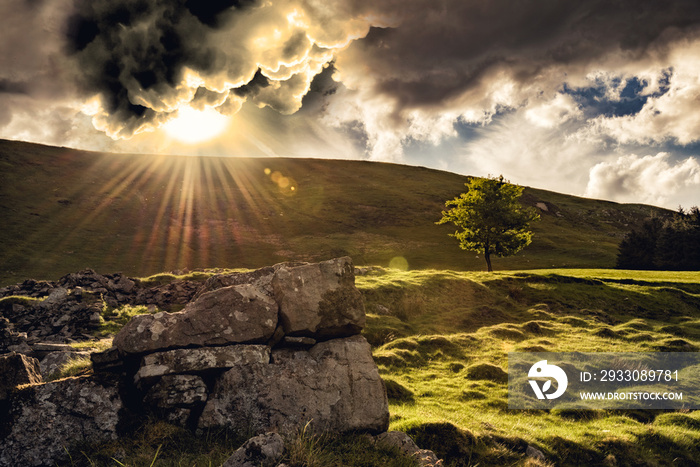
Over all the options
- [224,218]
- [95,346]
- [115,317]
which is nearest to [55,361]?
[95,346]

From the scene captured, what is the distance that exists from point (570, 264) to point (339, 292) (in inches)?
2985

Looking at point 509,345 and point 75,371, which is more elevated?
point 75,371

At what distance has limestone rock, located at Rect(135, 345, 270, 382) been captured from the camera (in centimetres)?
787

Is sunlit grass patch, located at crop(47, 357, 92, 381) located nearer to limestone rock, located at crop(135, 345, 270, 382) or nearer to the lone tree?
limestone rock, located at crop(135, 345, 270, 382)

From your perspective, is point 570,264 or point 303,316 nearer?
point 303,316

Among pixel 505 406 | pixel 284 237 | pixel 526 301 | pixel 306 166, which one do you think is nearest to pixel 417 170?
pixel 306 166

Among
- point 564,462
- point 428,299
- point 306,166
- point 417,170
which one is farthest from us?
point 417,170

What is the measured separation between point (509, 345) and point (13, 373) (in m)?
23.1

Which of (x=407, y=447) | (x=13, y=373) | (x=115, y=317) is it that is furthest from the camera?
(x=115, y=317)

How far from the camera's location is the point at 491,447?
9.86 meters

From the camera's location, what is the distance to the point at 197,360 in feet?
26.7

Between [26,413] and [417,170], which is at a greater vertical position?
[417,170]

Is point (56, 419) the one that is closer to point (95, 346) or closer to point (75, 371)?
point (75, 371)

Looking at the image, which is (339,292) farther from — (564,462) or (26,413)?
(564,462)
